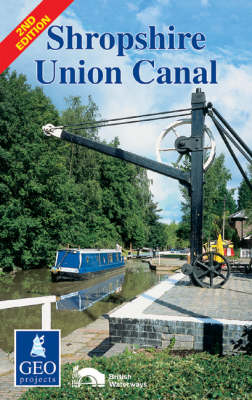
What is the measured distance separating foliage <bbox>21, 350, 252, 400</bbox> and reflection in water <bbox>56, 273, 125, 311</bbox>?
6865 millimetres

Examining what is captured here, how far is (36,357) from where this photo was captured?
126 inches

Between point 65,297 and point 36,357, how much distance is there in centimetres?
180

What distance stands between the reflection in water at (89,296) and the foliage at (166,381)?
686cm

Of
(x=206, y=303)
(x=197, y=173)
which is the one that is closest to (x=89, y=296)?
(x=197, y=173)

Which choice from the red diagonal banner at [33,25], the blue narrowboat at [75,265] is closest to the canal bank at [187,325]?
the red diagonal banner at [33,25]

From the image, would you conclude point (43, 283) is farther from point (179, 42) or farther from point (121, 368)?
point (121, 368)

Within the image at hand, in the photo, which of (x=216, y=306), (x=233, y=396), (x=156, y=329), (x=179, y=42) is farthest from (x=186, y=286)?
(x=233, y=396)

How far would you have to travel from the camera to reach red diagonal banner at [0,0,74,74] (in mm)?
7805

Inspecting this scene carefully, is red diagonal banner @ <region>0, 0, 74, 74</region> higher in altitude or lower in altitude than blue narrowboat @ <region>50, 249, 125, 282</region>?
Answer: higher

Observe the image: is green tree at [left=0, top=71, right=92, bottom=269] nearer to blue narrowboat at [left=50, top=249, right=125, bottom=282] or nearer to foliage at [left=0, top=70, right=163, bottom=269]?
foliage at [left=0, top=70, right=163, bottom=269]

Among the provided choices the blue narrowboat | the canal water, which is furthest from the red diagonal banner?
the blue narrowboat

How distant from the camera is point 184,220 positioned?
40.7 m

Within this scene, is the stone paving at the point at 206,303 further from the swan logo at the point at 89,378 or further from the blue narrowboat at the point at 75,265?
the blue narrowboat at the point at 75,265

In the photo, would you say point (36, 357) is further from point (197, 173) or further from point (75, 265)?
point (75, 265)
